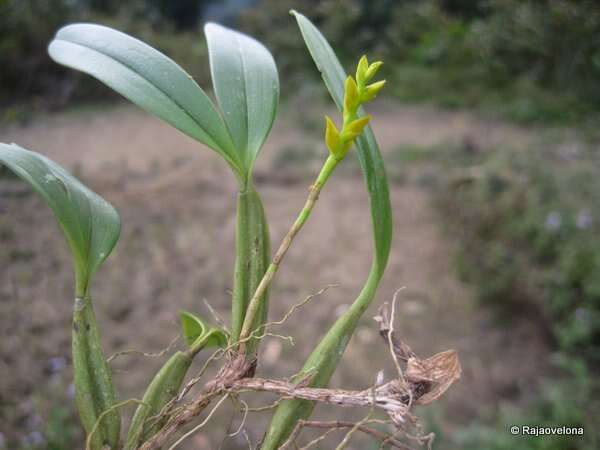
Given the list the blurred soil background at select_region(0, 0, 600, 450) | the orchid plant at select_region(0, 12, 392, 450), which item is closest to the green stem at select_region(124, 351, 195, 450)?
the orchid plant at select_region(0, 12, 392, 450)

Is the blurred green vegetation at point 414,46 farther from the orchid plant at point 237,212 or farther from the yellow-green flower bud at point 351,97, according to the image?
the yellow-green flower bud at point 351,97

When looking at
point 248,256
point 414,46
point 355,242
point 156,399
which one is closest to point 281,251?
point 248,256

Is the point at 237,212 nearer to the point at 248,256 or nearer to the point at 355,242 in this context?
the point at 248,256

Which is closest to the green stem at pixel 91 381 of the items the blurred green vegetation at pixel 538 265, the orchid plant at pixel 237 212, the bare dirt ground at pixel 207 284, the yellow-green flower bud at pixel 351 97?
the orchid plant at pixel 237 212

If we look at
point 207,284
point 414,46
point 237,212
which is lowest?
point 414,46

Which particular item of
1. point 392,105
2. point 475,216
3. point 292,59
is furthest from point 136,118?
point 475,216

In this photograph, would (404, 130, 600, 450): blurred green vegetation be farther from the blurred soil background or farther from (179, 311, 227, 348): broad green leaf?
(179, 311, 227, 348): broad green leaf

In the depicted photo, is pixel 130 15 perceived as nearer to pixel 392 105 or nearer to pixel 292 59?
Result: pixel 292 59
